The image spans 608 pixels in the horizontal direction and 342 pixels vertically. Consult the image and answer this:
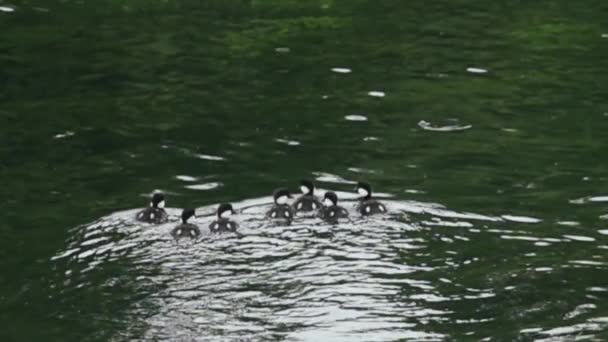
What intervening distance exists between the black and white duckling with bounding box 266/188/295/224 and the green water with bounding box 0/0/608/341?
42.5 inches

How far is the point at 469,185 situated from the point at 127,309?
5.67 m

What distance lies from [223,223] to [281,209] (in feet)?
2.43

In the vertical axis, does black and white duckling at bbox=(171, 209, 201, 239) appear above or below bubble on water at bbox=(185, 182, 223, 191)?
above

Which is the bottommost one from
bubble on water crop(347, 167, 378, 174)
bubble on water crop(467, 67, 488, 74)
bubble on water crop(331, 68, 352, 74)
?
bubble on water crop(347, 167, 378, 174)

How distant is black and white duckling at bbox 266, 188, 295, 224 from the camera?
1659 centimetres

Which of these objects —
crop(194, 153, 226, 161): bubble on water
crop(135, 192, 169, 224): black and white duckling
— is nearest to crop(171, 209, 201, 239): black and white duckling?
crop(135, 192, 169, 224): black and white duckling

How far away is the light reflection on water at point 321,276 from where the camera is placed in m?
14.0

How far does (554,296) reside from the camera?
14820mm

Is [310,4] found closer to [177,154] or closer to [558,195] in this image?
[177,154]

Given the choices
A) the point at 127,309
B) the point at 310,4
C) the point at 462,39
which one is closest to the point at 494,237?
the point at 127,309

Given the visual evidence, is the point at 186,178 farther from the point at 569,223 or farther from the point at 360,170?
the point at 569,223

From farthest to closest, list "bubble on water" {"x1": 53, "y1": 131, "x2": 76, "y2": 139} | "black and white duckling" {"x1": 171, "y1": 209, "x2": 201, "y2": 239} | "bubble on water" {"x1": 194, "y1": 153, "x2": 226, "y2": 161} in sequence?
"bubble on water" {"x1": 53, "y1": 131, "x2": 76, "y2": 139}
"bubble on water" {"x1": 194, "y1": 153, "x2": 226, "y2": 161}
"black and white duckling" {"x1": 171, "y1": 209, "x2": 201, "y2": 239}

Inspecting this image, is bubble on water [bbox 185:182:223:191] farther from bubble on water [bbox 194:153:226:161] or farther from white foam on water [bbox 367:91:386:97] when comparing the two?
white foam on water [bbox 367:91:386:97]

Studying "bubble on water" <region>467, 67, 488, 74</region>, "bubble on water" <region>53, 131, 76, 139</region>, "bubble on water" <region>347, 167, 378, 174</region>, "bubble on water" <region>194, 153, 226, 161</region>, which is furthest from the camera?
"bubble on water" <region>467, 67, 488, 74</region>
